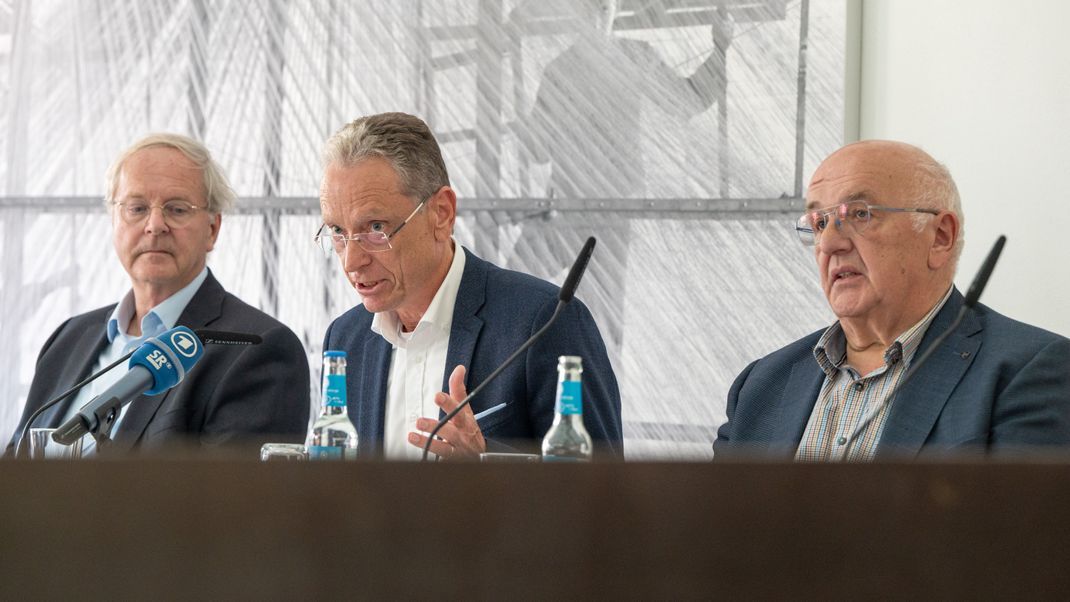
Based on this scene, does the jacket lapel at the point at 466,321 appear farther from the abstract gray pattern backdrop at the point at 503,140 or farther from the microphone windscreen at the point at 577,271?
the abstract gray pattern backdrop at the point at 503,140

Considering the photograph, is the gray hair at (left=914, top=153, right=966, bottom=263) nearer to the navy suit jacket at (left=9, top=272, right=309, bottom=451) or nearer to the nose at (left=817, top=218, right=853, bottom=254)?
the nose at (left=817, top=218, right=853, bottom=254)

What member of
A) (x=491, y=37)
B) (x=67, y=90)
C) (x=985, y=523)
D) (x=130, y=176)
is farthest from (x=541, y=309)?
(x=67, y=90)

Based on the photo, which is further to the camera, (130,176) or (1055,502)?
(130,176)

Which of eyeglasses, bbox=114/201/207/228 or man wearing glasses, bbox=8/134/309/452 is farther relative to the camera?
eyeglasses, bbox=114/201/207/228

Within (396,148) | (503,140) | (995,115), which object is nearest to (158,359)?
(396,148)

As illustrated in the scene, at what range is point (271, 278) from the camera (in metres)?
2.96

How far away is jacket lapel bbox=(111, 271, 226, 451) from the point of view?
1891mm

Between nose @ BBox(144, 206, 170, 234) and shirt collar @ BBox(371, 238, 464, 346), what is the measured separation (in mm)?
476

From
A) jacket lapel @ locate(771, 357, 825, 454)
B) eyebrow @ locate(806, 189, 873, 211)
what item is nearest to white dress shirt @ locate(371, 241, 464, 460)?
jacket lapel @ locate(771, 357, 825, 454)

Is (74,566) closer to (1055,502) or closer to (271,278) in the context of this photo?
(1055,502)

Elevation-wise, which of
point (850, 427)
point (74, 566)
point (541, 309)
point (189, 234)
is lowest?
point (74, 566)

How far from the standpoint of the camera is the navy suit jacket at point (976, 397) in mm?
1510

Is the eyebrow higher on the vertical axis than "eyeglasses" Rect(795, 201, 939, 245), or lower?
higher

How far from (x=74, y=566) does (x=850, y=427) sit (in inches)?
57.5
